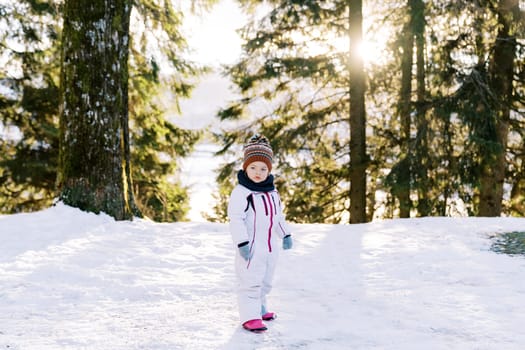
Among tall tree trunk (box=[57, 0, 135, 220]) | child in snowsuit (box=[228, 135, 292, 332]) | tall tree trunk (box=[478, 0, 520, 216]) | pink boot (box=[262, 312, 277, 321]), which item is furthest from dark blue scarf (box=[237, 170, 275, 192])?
tall tree trunk (box=[478, 0, 520, 216])

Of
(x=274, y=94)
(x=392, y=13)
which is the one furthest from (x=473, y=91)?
(x=274, y=94)

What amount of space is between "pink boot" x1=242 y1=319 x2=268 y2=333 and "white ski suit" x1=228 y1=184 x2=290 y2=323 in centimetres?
3

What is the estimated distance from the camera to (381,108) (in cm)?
1322

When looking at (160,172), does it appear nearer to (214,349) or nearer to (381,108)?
(381,108)

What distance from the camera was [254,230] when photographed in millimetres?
3637

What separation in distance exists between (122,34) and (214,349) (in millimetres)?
5493

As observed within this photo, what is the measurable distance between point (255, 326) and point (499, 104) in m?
8.77

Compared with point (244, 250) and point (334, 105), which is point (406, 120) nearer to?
point (334, 105)

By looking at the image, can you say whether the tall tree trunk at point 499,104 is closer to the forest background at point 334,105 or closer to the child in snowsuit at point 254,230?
the forest background at point 334,105

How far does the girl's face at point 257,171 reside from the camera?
3656mm

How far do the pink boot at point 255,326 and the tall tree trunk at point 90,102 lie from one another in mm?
4222

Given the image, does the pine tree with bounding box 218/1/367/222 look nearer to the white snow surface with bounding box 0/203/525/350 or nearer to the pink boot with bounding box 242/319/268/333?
the white snow surface with bounding box 0/203/525/350

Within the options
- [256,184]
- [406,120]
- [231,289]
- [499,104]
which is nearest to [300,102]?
[406,120]

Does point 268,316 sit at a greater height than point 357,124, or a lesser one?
lesser
